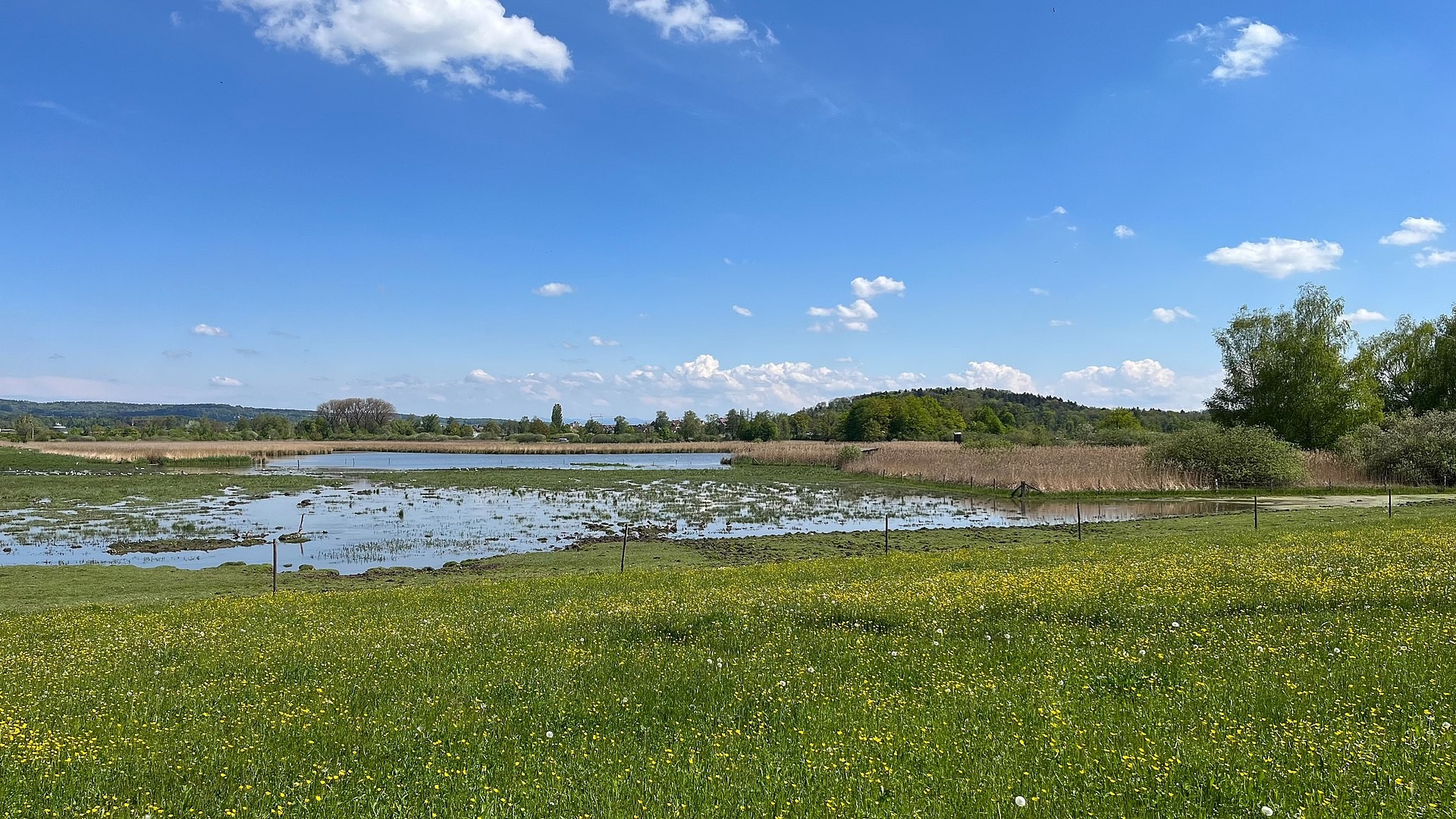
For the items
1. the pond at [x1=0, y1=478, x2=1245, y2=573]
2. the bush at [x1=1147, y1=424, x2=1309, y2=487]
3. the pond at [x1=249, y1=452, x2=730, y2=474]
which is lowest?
the pond at [x1=0, y1=478, x2=1245, y2=573]

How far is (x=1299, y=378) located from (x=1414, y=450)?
52.9 ft

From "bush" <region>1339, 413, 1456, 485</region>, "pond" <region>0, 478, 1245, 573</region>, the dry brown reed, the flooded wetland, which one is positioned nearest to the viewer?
"pond" <region>0, 478, 1245, 573</region>

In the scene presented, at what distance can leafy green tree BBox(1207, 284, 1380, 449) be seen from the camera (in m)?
62.0

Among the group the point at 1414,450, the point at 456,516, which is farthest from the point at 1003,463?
the point at 456,516

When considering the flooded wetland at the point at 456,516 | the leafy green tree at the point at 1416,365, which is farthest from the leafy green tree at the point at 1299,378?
the flooded wetland at the point at 456,516

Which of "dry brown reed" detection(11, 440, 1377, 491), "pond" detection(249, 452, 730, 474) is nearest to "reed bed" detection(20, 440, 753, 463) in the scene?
"dry brown reed" detection(11, 440, 1377, 491)

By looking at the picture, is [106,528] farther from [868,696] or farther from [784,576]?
[868,696]

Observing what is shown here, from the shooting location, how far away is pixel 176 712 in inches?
317

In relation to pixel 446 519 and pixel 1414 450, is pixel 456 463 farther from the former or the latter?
pixel 1414 450

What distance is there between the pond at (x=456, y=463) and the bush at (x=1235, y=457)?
45742 millimetres

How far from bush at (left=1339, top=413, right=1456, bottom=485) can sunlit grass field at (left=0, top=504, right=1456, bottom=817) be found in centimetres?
4501

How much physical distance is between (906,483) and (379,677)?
54.9 meters

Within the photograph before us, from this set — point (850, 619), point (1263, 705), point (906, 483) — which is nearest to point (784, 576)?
point (850, 619)

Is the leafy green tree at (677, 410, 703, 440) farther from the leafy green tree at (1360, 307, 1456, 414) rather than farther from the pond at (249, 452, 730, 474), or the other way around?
the leafy green tree at (1360, 307, 1456, 414)
